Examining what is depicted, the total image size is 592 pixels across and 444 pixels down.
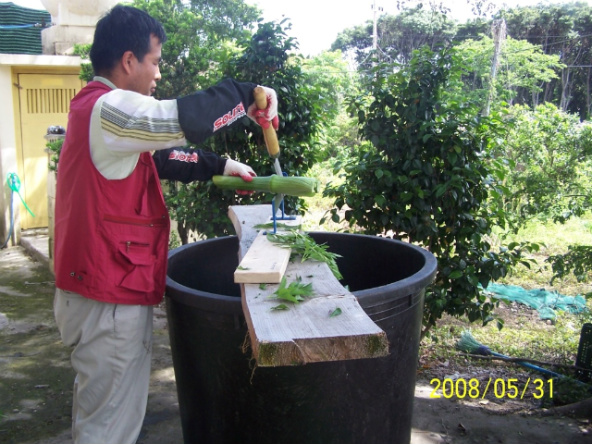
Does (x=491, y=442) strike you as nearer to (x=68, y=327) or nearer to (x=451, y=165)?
(x=451, y=165)

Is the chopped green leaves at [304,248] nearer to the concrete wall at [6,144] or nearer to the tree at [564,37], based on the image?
the concrete wall at [6,144]

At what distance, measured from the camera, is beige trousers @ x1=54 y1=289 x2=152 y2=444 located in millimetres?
2023

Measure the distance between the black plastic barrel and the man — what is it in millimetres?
181

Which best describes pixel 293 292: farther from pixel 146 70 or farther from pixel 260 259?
pixel 146 70

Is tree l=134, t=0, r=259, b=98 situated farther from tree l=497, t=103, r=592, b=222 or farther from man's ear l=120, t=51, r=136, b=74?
tree l=497, t=103, r=592, b=222

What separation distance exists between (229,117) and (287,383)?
928 millimetres

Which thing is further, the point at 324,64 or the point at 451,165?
the point at 324,64

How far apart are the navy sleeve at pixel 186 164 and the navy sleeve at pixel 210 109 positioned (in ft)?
1.79

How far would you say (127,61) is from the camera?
207 centimetres

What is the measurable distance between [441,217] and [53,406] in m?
2.71

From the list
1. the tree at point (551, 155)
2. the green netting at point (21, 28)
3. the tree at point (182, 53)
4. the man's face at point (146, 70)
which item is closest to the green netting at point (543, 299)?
the tree at point (551, 155)

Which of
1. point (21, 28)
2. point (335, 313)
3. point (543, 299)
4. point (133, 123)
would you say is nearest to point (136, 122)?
point (133, 123)

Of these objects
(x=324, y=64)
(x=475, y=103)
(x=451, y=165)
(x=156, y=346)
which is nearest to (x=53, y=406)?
(x=156, y=346)

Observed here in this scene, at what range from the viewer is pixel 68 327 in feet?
6.92
